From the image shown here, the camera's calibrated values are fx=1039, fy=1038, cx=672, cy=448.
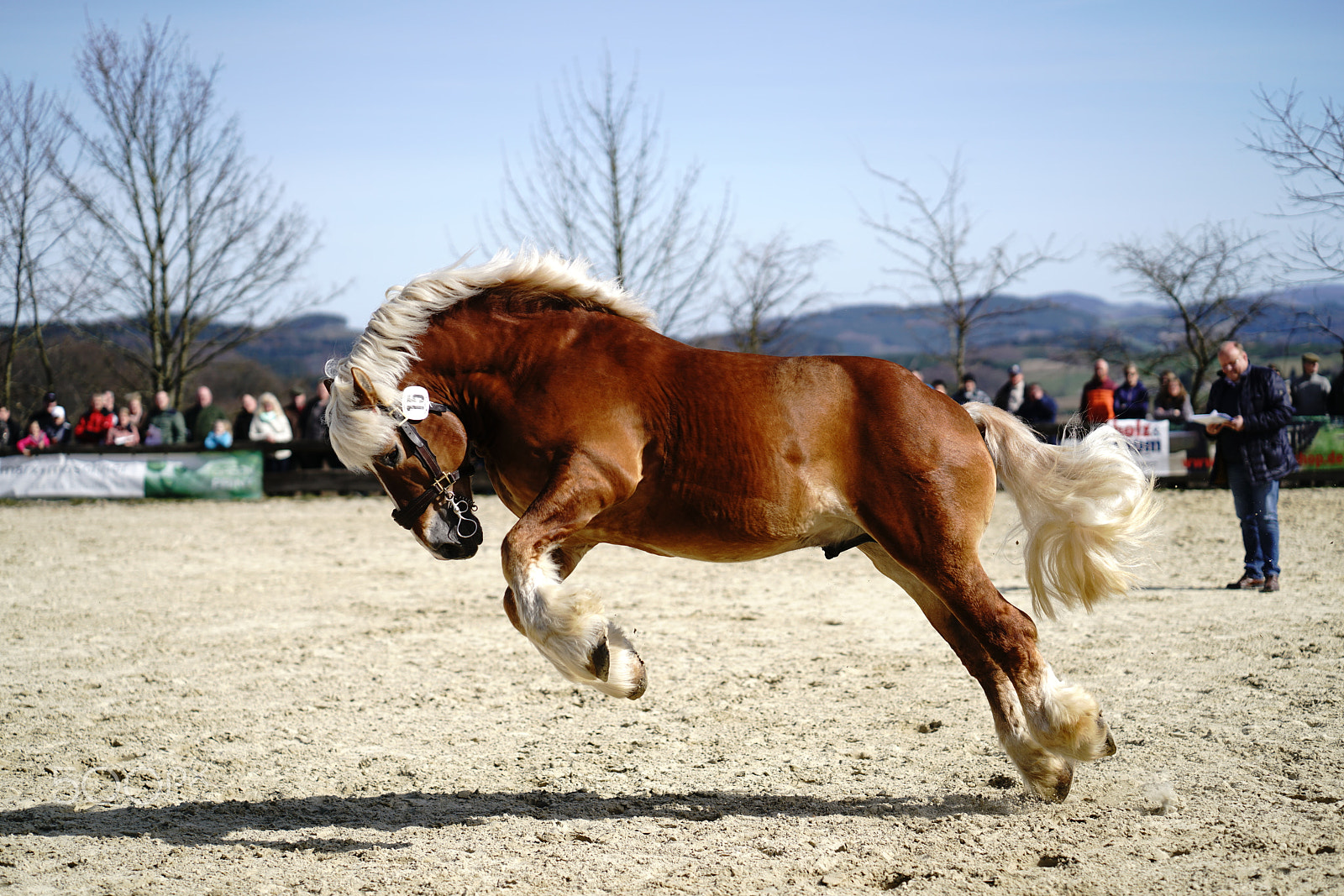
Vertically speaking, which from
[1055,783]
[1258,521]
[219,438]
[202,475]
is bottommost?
[1055,783]

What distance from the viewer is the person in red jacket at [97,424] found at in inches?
655

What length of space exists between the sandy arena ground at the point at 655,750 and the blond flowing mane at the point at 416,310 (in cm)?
145

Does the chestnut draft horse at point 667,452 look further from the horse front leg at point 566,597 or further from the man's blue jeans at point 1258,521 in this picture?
the man's blue jeans at point 1258,521

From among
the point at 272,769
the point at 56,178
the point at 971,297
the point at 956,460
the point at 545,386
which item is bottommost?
the point at 272,769

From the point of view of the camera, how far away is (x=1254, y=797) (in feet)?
12.5

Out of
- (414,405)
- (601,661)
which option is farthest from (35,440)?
(601,661)

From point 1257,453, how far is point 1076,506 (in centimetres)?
493

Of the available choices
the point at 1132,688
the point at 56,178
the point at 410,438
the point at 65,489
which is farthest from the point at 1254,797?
the point at 56,178

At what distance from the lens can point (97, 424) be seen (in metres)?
16.7

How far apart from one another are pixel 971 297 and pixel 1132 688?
1513 centimetres

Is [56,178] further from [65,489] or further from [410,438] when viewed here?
[410,438]

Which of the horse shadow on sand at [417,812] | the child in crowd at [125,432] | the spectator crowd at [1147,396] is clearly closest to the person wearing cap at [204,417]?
the child in crowd at [125,432]

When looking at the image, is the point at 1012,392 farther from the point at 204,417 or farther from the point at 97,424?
the point at 97,424

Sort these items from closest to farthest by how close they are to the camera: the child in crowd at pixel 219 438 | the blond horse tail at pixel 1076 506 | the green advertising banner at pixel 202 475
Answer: the blond horse tail at pixel 1076 506 < the green advertising banner at pixel 202 475 < the child in crowd at pixel 219 438
